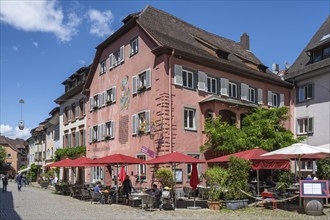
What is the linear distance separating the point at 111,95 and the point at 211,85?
8483 millimetres

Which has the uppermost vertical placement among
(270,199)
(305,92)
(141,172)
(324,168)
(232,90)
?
(305,92)

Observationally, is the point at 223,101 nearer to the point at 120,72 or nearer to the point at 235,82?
the point at 235,82

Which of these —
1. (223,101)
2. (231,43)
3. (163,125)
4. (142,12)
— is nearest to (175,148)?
(163,125)

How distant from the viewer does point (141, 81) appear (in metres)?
27.5

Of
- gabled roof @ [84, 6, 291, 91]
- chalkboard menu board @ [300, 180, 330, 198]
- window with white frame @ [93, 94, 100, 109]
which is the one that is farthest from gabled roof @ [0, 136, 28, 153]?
chalkboard menu board @ [300, 180, 330, 198]

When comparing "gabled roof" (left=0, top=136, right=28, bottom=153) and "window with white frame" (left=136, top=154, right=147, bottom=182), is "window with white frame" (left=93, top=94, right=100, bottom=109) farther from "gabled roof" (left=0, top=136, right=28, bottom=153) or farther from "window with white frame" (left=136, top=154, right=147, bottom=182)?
"gabled roof" (left=0, top=136, right=28, bottom=153)

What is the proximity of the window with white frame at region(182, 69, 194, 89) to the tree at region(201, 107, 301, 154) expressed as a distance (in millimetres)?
2738

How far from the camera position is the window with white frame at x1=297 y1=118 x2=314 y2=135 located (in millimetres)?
31292

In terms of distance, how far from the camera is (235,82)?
29797 millimetres

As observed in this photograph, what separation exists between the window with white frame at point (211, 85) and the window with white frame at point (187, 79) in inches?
67.8

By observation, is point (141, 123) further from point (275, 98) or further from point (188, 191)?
point (275, 98)

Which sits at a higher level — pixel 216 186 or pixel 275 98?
pixel 275 98

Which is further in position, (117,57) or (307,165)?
(307,165)

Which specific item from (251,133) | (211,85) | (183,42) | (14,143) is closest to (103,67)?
(183,42)
